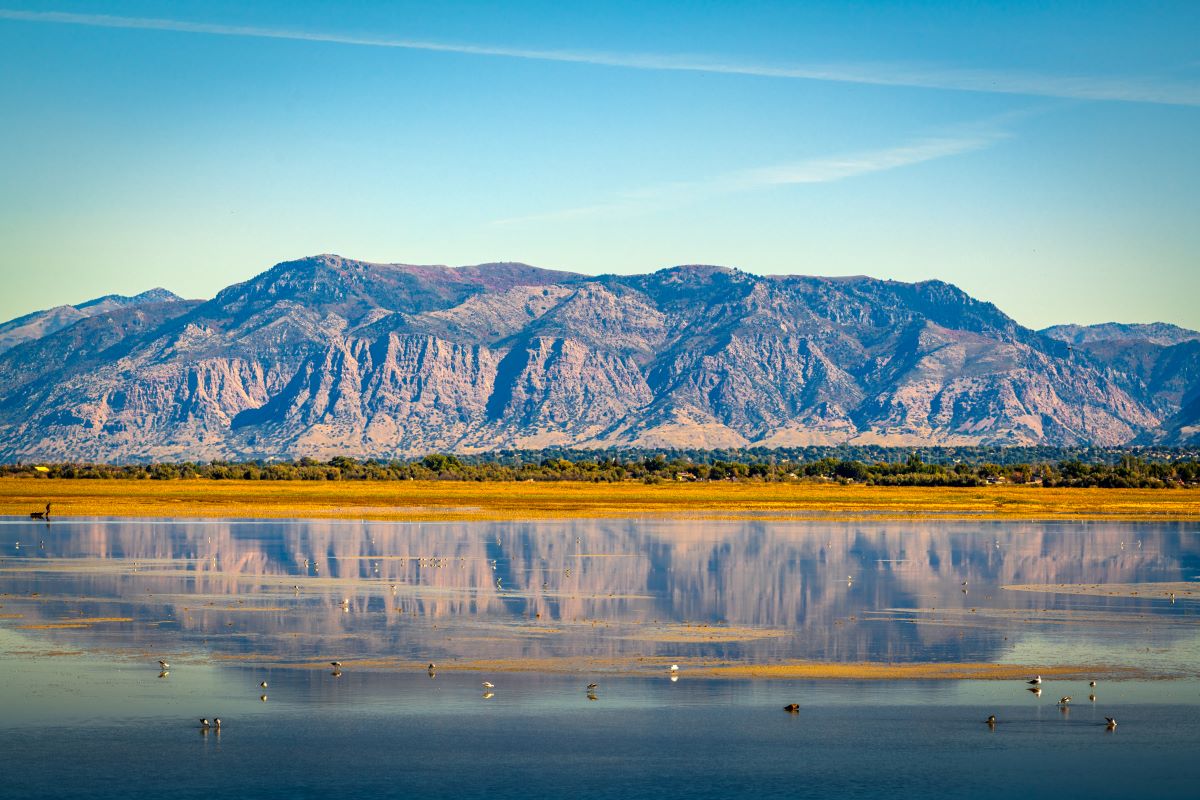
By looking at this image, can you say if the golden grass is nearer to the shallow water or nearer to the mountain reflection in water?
the mountain reflection in water

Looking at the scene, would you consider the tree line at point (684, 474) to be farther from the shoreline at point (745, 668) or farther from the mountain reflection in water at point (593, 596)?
the shoreline at point (745, 668)

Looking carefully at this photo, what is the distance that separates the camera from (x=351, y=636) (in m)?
35.2

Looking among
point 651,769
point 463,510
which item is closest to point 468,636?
point 651,769

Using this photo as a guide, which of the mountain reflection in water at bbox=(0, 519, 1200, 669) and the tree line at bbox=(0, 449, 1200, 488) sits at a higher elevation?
the tree line at bbox=(0, 449, 1200, 488)

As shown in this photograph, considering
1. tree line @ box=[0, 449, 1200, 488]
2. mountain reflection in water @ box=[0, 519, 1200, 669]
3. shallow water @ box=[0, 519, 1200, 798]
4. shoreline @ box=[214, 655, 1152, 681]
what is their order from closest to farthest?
shallow water @ box=[0, 519, 1200, 798] → shoreline @ box=[214, 655, 1152, 681] → mountain reflection in water @ box=[0, 519, 1200, 669] → tree line @ box=[0, 449, 1200, 488]

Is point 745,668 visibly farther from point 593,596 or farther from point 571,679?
point 593,596

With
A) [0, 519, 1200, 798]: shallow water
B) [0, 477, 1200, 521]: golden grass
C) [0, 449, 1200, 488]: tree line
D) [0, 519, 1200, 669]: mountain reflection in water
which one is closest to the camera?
[0, 519, 1200, 798]: shallow water

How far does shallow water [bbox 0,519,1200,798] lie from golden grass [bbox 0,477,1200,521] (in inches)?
1395

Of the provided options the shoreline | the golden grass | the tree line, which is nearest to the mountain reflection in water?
the shoreline

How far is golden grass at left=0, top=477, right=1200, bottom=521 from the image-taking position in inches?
3718

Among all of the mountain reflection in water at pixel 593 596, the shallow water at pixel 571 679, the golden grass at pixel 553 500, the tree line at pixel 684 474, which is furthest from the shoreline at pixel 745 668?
the tree line at pixel 684 474

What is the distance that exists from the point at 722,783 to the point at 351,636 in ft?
50.2

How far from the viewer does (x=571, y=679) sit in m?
29.8

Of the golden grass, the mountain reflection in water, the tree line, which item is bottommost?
the mountain reflection in water
